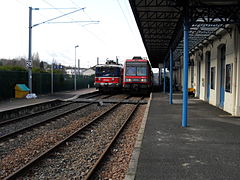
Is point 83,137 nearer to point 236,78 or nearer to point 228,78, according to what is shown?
point 236,78

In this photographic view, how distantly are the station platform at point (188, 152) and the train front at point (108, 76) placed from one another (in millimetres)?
16946

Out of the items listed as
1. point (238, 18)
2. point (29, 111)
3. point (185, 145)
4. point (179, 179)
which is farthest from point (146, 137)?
point (29, 111)

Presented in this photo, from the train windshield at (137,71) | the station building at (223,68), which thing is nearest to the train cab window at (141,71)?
the train windshield at (137,71)

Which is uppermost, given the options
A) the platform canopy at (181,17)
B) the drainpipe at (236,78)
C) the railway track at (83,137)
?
the platform canopy at (181,17)

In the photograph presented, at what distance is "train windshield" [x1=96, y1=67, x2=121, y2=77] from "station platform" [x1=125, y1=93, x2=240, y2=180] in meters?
17.2

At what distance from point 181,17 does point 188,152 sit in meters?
6.40

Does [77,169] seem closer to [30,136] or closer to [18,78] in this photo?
[30,136]

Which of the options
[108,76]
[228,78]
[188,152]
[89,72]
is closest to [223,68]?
[228,78]

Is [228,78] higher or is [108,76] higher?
[108,76]

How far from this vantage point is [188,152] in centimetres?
598

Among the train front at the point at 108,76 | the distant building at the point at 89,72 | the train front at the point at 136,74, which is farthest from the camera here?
the distant building at the point at 89,72

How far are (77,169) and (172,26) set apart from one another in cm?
1195

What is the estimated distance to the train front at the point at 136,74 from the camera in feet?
77.5

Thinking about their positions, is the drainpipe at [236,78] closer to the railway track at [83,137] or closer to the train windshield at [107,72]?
the railway track at [83,137]
